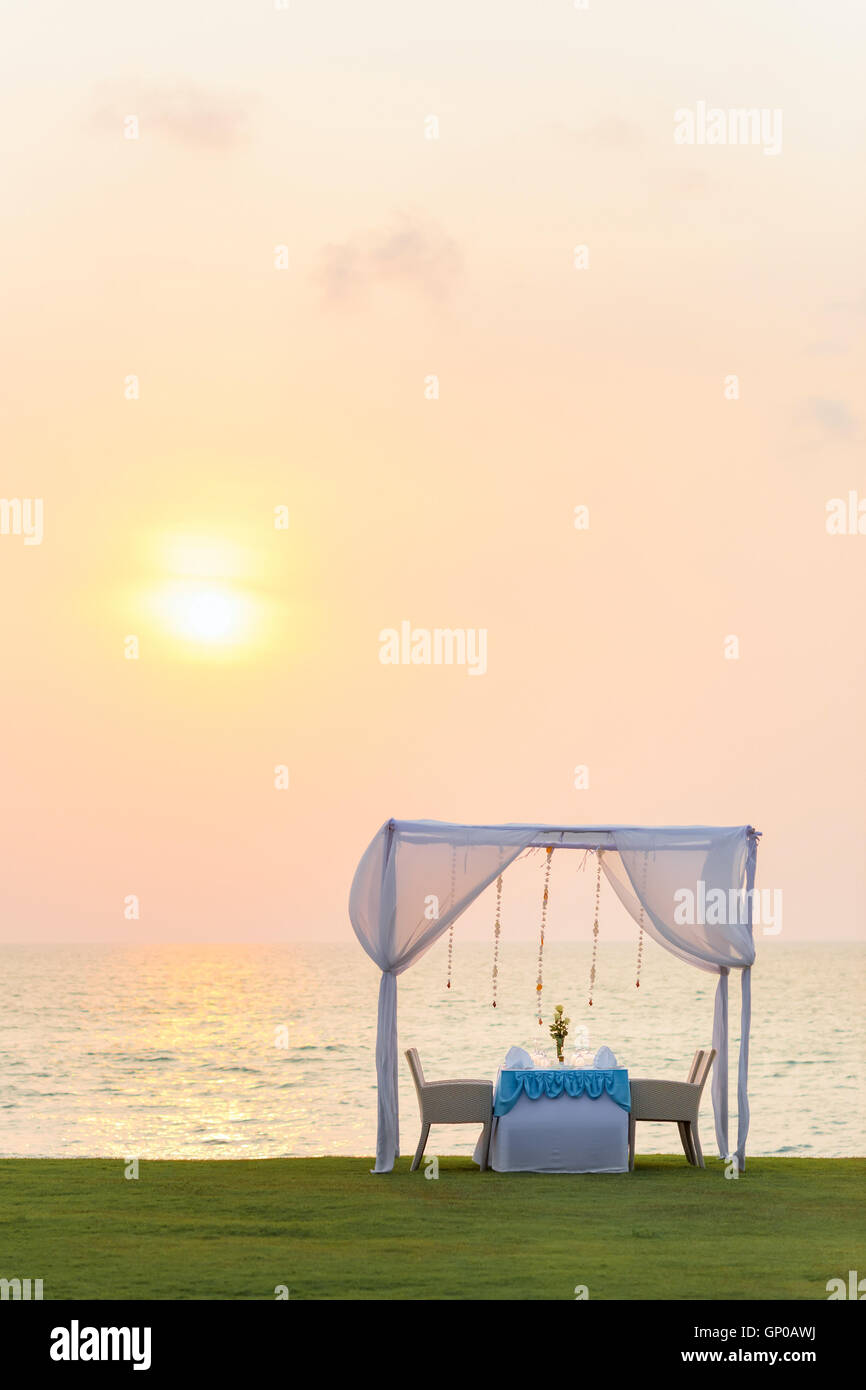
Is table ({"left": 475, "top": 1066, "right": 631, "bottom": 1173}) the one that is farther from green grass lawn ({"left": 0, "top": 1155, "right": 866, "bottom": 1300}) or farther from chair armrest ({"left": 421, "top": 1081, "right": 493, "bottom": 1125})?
green grass lawn ({"left": 0, "top": 1155, "right": 866, "bottom": 1300})

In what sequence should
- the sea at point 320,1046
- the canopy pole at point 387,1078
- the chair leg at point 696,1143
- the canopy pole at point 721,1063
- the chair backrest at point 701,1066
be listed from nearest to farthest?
the canopy pole at point 387,1078 → the chair leg at point 696,1143 → the chair backrest at point 701,1066 → the canopy pole at point 721,1063 → the sea at point 320,1046

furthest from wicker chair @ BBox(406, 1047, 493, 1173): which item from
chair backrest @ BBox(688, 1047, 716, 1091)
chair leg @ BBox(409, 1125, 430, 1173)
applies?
chair backrest @ BBox(688, 1047, 716, 1091)

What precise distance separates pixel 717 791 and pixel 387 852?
31.8 m

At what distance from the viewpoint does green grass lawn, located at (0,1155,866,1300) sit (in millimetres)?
6609

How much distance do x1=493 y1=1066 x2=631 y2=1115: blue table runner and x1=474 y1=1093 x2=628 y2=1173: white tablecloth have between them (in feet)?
0.16

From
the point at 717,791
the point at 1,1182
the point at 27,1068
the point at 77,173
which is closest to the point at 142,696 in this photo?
the point at 27,1068

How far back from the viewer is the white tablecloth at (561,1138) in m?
10.6

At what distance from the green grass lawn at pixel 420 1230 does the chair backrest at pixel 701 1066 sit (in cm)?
65

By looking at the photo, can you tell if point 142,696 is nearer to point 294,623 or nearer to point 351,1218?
point 294,623

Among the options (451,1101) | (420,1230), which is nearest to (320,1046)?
(451,1101)

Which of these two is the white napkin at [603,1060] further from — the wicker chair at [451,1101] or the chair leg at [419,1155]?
the chair leg at [419,1155]

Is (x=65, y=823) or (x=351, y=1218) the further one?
(x=65, y=823)

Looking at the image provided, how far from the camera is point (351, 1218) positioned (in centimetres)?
839

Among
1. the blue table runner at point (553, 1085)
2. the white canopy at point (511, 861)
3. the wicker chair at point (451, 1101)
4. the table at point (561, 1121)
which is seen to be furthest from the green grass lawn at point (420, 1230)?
the white canopy at point (511, 861)
